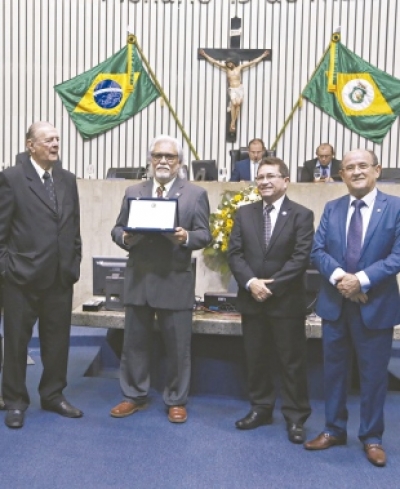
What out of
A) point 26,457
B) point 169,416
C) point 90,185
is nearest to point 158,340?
point 169,416

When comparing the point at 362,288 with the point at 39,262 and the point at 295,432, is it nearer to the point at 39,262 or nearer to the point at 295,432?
the point at 295,432

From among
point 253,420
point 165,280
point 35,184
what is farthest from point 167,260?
point 253,420

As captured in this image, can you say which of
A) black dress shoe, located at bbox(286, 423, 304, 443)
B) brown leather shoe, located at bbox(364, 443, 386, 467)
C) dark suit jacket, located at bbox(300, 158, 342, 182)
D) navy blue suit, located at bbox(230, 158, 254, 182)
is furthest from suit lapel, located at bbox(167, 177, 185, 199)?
navy blue suit, located at bbox(230, 158, 254, 182)

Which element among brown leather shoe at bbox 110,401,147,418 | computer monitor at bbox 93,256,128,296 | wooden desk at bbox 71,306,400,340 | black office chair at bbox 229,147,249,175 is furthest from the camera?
black office chair at bbox 229,147,249,175

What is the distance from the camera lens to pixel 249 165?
6793 mm

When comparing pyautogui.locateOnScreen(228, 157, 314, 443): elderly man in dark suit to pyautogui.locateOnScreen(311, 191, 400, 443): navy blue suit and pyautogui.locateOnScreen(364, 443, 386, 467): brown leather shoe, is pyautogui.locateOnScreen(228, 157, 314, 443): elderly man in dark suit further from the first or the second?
pyautogui.locateOnScreen(364, 443, 386, 467): brown leather shoe

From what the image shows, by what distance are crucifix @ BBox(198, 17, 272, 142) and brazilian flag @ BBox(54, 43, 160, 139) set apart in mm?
963

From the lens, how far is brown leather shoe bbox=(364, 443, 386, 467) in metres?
2.80

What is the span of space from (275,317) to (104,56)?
6.88 m

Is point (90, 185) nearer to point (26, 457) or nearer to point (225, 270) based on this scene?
point (225, 270)

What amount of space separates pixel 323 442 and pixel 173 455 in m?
0.72

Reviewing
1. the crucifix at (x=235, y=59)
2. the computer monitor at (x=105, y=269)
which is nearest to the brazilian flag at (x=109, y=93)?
the crucifix at (x=235, y=59)

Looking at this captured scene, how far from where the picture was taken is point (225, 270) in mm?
4883

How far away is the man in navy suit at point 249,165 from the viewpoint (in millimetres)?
6723
